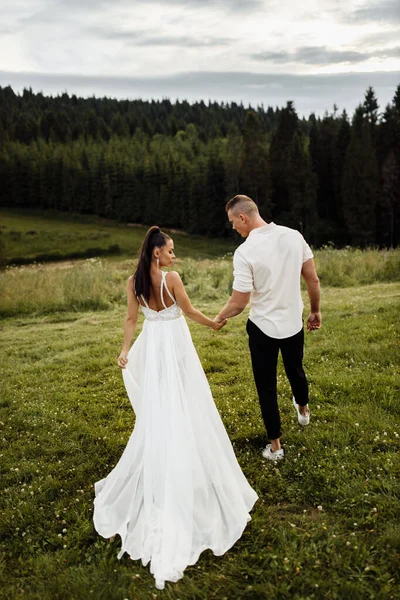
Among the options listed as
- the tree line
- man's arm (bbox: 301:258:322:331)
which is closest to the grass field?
the tree line

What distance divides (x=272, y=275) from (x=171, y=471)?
2188 millimetres

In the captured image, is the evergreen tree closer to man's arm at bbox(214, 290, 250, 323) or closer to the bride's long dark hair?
man's arm at bbox(214, 290, 250, 323)

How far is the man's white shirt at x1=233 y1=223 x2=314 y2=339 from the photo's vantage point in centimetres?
503

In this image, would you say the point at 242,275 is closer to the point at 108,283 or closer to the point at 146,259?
the point at 146,259

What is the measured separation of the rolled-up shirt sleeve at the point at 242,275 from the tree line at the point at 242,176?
5359 cm

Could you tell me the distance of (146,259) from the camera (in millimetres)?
4730

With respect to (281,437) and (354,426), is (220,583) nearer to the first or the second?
(281,437)

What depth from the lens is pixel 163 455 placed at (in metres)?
4.67

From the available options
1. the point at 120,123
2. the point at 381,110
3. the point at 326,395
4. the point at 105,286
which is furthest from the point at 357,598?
the point at 120,123

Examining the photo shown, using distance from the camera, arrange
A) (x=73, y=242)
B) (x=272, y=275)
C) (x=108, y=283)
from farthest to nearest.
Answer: (x=73, y=242), (x=108, y=283), (x=272, y=275)

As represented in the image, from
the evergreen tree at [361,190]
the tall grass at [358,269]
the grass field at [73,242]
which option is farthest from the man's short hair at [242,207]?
the evergreen tree at [361,190]

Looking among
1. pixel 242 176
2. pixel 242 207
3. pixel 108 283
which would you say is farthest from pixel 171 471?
pixel 242 176

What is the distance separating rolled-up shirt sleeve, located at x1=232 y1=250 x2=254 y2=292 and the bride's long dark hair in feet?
2.72

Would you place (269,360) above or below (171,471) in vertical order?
above
